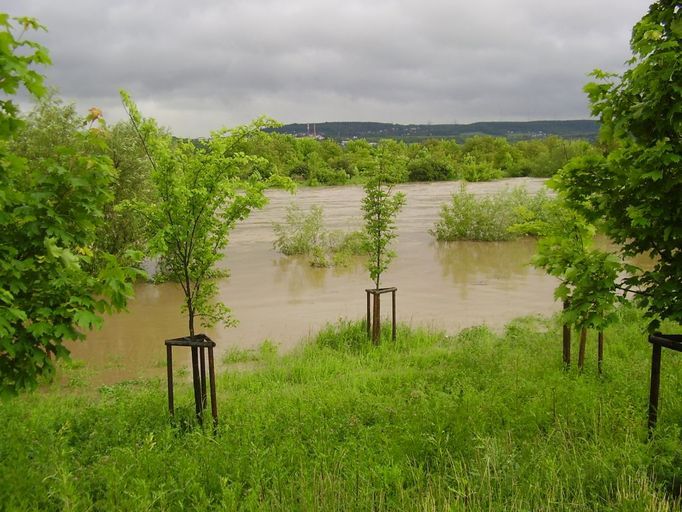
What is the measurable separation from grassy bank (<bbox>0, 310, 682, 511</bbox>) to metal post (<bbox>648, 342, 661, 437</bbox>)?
0.16 metres

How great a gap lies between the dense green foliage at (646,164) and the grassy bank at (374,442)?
4.85 ft

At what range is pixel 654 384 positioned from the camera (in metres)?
5.05

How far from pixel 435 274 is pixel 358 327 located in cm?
933

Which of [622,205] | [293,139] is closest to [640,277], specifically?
[622,205]

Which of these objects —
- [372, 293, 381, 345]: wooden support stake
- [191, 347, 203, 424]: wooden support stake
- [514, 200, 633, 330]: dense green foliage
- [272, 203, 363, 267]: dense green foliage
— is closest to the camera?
[514, 200, 633, 330]: dense green foliage

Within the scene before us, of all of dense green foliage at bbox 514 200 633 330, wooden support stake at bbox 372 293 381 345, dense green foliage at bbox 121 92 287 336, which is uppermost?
dense green foliage at bbox 121 92 287 336

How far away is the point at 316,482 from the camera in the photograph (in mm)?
4516

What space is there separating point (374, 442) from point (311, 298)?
1194 centimetres

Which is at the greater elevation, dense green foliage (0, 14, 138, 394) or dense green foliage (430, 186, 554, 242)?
dense green foliage (0, 14, 138, 394)

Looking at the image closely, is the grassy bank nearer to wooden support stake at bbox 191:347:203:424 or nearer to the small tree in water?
wooden support stake at bbox 191:347:203:424

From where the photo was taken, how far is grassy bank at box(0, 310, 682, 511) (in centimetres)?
432

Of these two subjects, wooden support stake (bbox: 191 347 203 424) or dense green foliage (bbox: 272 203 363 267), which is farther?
dense green foliage (bbox: 272 203 363 267)

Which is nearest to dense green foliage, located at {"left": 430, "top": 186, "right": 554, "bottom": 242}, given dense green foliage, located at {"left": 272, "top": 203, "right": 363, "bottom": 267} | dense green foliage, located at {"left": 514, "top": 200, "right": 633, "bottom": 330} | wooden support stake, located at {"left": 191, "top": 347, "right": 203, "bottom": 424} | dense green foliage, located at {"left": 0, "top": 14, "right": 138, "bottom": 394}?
dense green foliage, located at {"left": 272, "top": 203, "right": 363, "bottom": 267}

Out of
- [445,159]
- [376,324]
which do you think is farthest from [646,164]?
[445,159]
